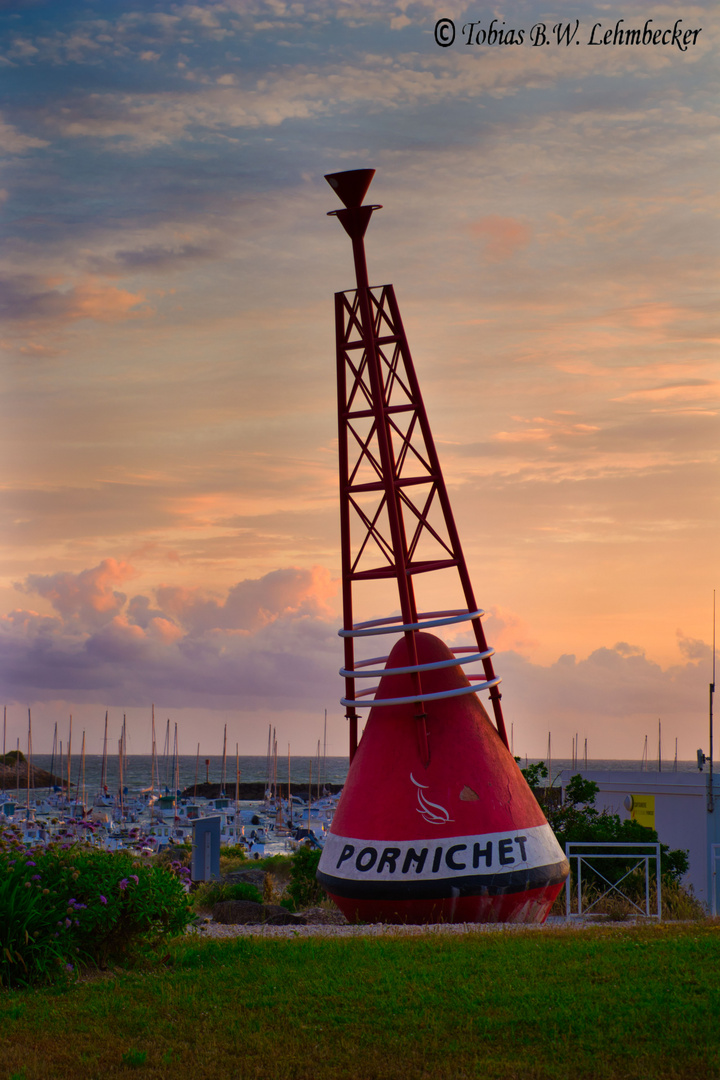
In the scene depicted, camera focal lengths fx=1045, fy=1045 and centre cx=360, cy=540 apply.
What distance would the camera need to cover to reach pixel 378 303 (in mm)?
17516

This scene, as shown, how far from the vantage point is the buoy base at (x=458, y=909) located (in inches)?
566

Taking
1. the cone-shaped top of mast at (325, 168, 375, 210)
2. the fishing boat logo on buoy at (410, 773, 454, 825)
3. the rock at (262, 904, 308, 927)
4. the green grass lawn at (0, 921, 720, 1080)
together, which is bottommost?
the rock at (262, 904, 308, 927)

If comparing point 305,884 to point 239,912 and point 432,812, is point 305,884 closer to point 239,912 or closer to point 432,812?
point 239,912

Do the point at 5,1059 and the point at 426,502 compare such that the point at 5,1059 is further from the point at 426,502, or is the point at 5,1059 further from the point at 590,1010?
the point at 426,502

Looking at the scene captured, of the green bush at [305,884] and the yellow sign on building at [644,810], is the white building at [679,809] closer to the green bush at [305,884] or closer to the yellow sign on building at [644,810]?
the yellow sign on building at [644,810]

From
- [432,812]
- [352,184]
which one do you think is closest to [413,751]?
[432,812]

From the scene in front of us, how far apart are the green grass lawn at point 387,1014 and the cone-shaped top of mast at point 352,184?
11.4 metres

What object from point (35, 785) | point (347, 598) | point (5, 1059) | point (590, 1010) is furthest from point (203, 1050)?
point (35, 785)

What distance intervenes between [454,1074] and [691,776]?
71.1 feet

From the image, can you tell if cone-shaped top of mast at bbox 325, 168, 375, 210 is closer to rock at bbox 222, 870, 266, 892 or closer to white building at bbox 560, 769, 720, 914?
rock at bbox 222, 870, 266, 892

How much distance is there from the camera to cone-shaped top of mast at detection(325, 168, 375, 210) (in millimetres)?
17031

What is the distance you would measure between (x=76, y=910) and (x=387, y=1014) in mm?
3885

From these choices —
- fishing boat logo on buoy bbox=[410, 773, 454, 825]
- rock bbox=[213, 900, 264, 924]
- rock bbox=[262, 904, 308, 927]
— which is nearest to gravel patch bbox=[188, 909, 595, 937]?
rock bbox=[262, 904, 308, 927]

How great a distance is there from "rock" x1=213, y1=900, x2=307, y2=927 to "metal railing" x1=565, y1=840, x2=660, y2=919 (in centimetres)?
452
